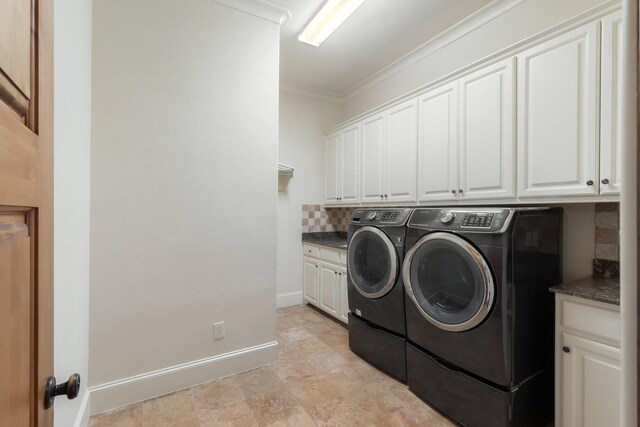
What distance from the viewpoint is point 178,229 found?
1.85 meters

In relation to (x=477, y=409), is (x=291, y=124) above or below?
above

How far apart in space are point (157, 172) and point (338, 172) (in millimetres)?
1973

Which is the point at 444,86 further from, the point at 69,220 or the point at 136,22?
the point at 69,220

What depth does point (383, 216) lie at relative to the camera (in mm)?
2104

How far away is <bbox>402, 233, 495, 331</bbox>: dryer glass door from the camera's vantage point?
1459 millimetres

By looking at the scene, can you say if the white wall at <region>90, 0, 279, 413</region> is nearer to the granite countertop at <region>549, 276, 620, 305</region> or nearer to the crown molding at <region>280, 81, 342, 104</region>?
the crown molding at <region>280, 81, 342, 104</region>

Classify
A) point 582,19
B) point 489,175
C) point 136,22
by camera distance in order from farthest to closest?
point 489,175 < point 136,22 < point 582,19

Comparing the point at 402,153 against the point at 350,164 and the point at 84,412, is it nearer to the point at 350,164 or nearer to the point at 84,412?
the point at 350,164

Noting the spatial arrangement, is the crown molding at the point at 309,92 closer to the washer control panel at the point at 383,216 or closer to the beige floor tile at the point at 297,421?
the washer control panel at the point at 383,216

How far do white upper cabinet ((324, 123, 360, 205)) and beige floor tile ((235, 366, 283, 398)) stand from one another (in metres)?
1.78

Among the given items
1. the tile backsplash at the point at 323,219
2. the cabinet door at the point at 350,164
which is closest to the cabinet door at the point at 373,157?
the cabinet door at the point at 350,164

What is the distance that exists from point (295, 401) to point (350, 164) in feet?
7.30

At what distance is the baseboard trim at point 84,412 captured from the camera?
1412 mm

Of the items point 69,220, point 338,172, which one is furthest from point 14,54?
point 338,172
